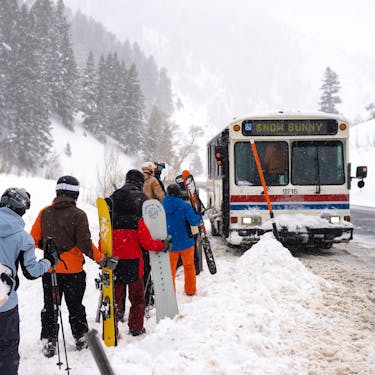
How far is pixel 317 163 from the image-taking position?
10289 mm

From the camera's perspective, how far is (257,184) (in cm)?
1022

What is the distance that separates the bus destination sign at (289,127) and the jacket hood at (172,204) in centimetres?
404

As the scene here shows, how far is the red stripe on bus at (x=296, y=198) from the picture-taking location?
10148 millimetres

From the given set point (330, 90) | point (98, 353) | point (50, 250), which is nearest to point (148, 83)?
point (330, 90)

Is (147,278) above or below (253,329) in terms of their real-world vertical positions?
above

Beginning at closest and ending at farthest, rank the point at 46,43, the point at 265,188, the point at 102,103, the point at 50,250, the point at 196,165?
1. the point at 50,250
2. the point at 265,188
3. the point at 46,43
4. the point at 102,103
5. the point at 196,165

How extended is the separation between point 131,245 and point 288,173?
5.88 metres

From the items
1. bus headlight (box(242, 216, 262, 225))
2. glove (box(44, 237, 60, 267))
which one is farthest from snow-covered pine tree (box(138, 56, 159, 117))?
glove (box(44, 237, 60, 267))

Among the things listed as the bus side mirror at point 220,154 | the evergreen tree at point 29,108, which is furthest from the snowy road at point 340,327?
the evergreen tree at point 29,108

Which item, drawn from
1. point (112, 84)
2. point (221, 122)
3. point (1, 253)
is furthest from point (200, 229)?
point (221, 122)

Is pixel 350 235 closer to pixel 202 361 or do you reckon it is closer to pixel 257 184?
pixel 257 184

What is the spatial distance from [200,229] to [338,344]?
380cm

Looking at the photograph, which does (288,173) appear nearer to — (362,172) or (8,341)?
(362,172)

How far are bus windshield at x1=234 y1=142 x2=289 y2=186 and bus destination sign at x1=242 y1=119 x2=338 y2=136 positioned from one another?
0.86ft
